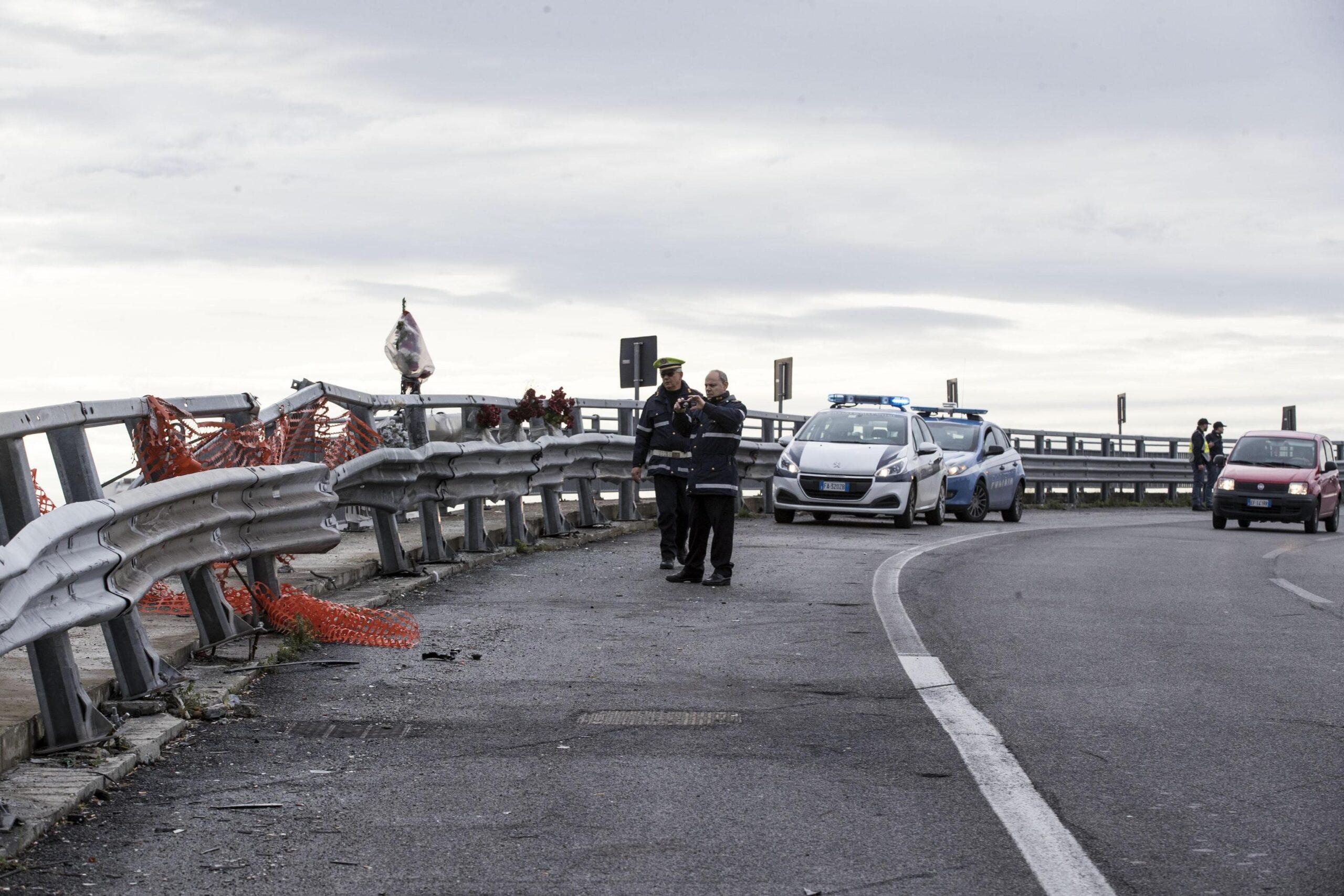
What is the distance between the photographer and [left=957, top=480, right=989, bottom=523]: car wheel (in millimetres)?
25547

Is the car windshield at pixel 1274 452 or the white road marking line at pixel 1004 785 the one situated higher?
the white road marking line at pixel 1004 785

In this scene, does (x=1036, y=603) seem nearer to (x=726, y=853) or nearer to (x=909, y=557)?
(x=909, y=557)

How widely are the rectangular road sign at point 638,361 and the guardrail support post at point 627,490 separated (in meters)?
9.60

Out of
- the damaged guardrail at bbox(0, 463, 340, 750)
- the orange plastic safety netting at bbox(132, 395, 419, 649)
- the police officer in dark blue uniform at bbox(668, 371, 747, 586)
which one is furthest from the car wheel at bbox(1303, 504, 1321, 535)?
the damaged guardrail at bbox(0, 463, 340, 750)

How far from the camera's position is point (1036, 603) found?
11.8 meters

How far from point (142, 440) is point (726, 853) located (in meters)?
3.91

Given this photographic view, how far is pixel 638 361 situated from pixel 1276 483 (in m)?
10.8

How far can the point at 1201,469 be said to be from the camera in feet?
120

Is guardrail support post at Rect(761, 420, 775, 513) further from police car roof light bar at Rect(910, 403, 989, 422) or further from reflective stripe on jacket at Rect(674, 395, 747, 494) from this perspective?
reflective stripe on jacket at Rect(674, 395, 747, 494)

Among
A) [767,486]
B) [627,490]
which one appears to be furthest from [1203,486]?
[627,490]

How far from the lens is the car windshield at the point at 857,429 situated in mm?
22469

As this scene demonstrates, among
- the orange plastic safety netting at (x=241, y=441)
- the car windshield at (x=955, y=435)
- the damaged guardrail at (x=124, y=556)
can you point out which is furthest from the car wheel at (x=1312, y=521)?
the damaged guardrail at (x=124, y=556)

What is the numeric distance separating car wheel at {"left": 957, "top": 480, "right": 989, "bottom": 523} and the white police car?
2287mm

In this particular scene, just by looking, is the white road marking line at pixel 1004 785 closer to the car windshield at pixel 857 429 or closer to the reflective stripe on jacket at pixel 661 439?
the reflective stripe on jacket at pixel 661 439
